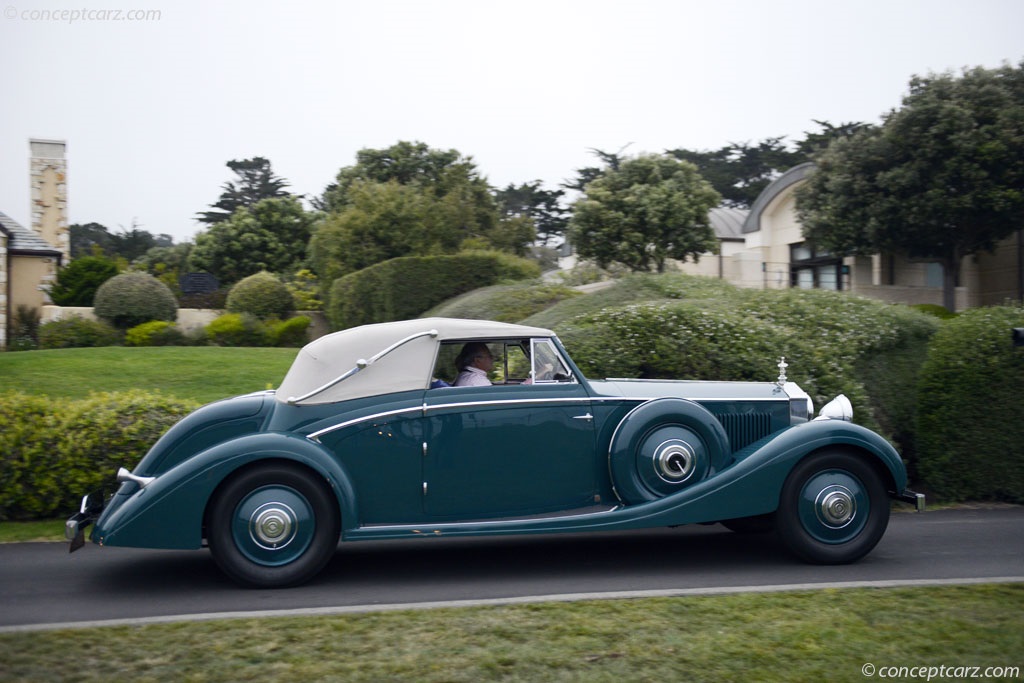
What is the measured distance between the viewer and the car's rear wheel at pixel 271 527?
18.1 feet

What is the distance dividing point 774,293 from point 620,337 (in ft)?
9.79

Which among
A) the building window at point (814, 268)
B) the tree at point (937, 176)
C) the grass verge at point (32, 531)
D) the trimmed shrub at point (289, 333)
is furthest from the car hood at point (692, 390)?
the building window at point (814, 268)

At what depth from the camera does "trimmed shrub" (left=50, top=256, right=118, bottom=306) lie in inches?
1022

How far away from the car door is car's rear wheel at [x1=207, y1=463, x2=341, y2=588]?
2.48 feet

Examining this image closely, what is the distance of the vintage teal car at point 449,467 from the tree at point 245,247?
38561 millimetres

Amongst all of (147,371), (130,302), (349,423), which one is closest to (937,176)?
(147,371)

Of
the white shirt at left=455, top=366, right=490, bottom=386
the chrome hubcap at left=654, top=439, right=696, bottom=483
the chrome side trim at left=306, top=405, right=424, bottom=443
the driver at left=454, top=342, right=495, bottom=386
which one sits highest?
the driver at left=454, top=342, right=495, bottom=386

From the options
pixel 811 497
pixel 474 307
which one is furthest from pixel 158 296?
pixel 811 497

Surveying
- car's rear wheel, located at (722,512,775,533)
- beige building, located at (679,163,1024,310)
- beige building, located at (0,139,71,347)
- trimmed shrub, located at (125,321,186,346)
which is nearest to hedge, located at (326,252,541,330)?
trimmed shrub, located at (125,321,186,346)

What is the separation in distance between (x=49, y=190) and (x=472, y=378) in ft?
98.3

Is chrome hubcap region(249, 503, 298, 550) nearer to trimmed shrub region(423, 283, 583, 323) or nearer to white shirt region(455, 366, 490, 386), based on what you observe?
white shirt region(455, 366, 490, 386)

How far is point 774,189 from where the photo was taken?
3300 cm

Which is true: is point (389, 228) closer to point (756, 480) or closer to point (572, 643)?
point (756, 480)

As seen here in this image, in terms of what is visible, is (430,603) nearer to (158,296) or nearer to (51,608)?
(51,608)
